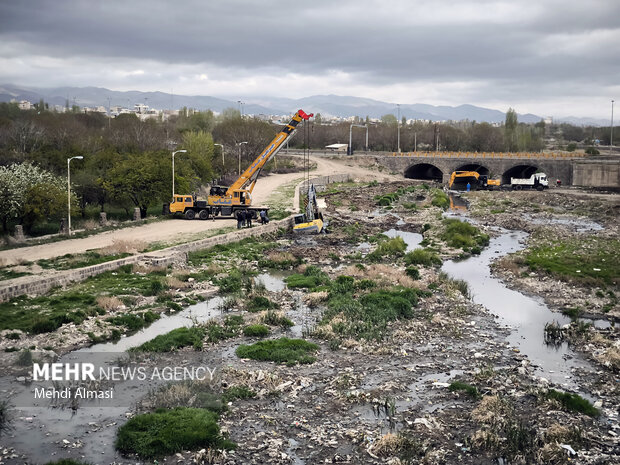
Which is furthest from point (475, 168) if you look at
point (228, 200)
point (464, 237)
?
point (228, 200)

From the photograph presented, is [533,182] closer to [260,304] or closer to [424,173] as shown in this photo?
[424,173]

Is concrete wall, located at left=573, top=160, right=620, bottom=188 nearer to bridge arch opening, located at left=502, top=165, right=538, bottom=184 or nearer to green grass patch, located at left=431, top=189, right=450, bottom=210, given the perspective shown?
bridge arch opening, located at left=502, top=165, right=538, bottom=184

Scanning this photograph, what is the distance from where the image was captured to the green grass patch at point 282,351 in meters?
23.4

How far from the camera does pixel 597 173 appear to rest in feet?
297

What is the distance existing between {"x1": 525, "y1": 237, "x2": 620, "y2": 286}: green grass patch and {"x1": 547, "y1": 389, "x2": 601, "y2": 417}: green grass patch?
16.4 metres

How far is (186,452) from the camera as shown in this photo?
664 inches

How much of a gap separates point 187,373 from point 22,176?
26822mm

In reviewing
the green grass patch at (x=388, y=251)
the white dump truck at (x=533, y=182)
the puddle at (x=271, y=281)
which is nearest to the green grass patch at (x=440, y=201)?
the white dump truck at (x=533, y=182)

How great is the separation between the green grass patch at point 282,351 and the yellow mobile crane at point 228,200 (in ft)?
87.8

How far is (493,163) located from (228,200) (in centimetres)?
5798

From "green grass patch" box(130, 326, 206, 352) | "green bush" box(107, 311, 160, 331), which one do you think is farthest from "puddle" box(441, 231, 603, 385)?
"green bush" box(107, 311, 160, 331)

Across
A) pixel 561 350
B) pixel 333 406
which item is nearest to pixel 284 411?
pixel 333 406

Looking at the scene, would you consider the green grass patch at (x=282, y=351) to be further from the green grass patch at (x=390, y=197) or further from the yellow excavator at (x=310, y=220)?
the green grass patch at (x=390, y=197)

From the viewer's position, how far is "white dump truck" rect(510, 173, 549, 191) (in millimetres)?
91125
